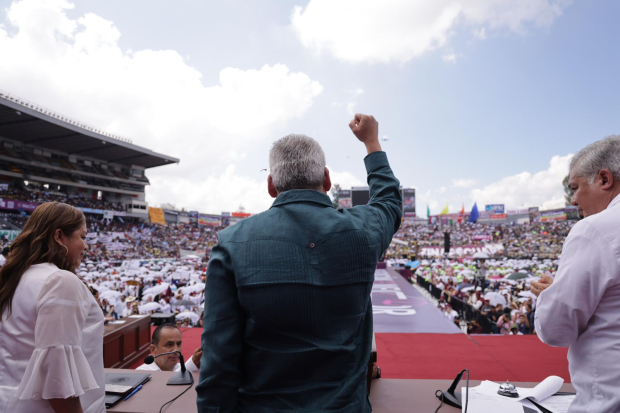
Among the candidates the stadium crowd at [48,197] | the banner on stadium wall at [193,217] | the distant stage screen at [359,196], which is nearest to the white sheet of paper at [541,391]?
the distant stage screen at [359,196]

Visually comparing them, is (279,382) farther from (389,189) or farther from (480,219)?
(480,219)

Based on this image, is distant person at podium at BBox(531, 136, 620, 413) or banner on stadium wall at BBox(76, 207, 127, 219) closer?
distant person at podium at BBox(531, 136, 620, 413)

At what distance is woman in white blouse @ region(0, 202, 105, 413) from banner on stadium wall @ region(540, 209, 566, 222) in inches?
2279

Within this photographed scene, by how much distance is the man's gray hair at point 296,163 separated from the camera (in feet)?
3.78

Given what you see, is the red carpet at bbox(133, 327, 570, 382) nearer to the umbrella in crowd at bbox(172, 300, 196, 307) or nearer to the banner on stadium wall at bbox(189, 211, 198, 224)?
the umbrella in crowd at bbox(172, 300, 196, 307)

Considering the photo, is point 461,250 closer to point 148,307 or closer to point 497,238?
point 497,238

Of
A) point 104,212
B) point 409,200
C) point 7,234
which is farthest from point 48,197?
point 409,200

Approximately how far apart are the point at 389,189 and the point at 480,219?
67.5 m

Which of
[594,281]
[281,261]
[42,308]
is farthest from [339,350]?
[42,308]

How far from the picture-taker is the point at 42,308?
1.37m

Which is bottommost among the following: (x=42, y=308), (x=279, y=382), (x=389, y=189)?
(x=279, y=382)

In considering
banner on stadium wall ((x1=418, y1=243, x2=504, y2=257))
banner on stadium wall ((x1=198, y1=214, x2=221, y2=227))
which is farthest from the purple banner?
banner on stadium wall ((x1=418, y1=243, x2=504, y2=257))

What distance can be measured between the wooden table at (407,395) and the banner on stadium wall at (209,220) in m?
57.3

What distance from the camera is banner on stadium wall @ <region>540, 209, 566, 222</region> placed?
157ft
